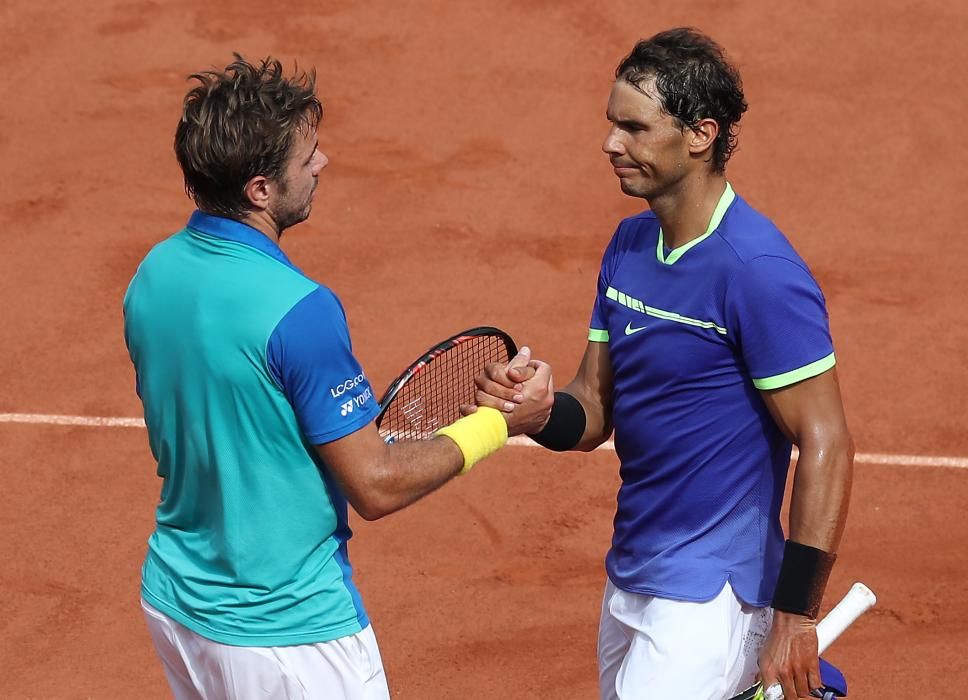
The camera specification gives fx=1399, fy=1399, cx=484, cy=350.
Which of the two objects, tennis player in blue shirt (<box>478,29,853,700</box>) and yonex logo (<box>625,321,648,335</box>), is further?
yonex logo (<box>625,321,648,335</box>)

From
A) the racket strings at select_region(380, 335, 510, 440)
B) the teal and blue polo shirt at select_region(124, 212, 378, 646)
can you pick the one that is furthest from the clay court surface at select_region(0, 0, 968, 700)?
the teal and blue polo shirt at select_region(124, 212, 378, 646)

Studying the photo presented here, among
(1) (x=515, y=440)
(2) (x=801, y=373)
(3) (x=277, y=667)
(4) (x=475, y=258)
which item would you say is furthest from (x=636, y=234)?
(4) (x=475, y=258)

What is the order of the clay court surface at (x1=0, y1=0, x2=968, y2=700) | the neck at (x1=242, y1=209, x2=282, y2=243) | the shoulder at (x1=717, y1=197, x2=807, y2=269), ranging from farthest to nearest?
1. the clay court surface at (x1=0, y1=0, x2=968, y2=700)
2. the shoulder at (x1=717, y1=197, x2=807, y2=269)
3. the neck at (x1=242, y1=209, x2=282, y2=243)

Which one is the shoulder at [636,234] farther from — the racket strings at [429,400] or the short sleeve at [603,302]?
the racket strings at [429,400]

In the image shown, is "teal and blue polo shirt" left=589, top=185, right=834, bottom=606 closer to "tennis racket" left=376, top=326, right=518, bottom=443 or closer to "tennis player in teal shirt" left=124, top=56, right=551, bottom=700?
"tennis racket" left=376, top=326, right=518, bottom=443

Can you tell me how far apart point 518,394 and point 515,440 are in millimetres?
3357

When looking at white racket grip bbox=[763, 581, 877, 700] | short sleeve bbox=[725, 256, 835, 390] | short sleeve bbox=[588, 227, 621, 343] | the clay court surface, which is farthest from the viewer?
the clay court surface

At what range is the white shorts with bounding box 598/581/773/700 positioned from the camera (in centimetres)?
430

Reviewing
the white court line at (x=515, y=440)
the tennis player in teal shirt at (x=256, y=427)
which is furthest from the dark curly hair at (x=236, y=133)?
the white court line at (x=515, y=440)

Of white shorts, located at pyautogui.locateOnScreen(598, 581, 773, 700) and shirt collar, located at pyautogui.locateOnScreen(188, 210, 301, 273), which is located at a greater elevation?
shirt collar, located at pyautogui.locateOnScreen(188, 210, 301, 273)

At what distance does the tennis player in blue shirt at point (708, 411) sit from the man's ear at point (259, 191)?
3.78 feet

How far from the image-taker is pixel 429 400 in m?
5.13

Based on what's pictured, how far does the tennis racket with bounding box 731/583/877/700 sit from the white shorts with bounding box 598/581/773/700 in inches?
4.5

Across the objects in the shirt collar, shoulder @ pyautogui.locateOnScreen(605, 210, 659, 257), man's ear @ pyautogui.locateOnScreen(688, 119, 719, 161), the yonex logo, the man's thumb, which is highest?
man's ear @ pyautogui.locateOnScreen(688, 119, 719, 161)
